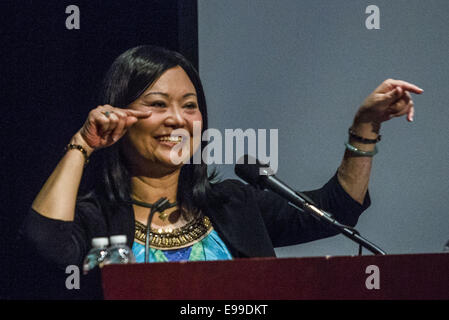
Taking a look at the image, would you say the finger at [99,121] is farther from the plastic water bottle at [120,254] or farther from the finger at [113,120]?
the plastic water bottle at [120,254]

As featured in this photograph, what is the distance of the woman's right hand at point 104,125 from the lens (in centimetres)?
139

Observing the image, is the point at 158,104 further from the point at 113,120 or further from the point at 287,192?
the point at 287,192

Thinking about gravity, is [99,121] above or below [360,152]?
above

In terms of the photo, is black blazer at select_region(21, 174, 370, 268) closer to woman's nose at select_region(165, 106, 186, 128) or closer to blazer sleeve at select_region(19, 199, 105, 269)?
blazer sleeve at select_region(19, 199, 105, 269)

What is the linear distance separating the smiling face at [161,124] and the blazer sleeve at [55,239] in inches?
11.2

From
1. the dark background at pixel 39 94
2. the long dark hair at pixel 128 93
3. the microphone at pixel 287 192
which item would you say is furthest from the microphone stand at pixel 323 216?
the dark background at pixel 39 94

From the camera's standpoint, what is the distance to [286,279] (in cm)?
94

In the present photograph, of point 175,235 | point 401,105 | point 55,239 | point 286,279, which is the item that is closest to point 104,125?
point 55,239

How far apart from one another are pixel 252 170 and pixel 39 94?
842 mm

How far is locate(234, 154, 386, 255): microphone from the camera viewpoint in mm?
1340

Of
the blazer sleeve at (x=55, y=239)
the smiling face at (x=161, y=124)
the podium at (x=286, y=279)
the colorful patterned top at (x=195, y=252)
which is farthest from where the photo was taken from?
the smiling face at (x=161, y=124)

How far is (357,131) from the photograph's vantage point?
164 cm
